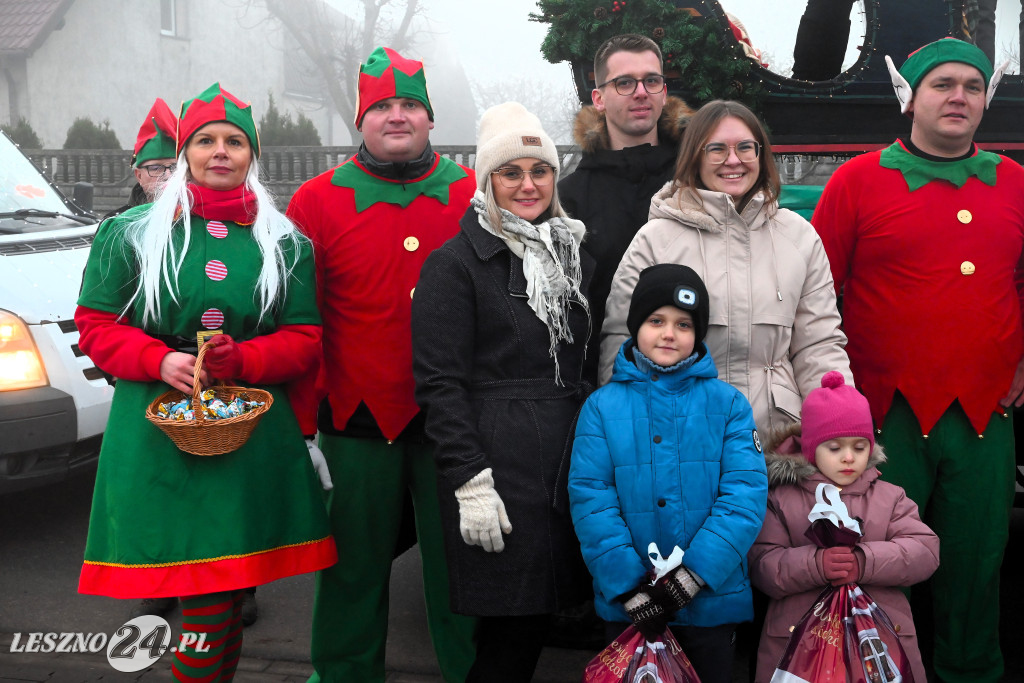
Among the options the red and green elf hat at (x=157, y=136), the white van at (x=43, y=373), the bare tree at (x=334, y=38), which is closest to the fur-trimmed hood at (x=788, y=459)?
the red and green elf hat at (x=157, y=136)

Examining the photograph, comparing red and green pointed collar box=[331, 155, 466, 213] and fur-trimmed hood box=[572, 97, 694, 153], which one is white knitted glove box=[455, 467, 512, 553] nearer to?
red and green pointed collar box=[331, 155, 466, 213]

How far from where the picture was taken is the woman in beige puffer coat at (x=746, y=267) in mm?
2834

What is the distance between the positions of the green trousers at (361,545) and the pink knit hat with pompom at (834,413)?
3.99ft

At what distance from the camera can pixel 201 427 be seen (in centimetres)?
252

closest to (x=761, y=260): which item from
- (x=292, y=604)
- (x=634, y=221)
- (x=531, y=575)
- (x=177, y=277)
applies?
(x=634, y=221)

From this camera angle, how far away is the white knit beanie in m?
2.75

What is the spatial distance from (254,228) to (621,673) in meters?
1.61

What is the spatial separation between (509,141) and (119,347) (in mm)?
1224

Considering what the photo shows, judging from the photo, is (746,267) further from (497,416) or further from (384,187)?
(384,187)

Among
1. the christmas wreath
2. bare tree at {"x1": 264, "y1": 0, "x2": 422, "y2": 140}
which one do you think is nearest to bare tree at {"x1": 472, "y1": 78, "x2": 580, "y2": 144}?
bare tree at {"x1": 264, "y1": 0, "x2": 422, "y2": 140}

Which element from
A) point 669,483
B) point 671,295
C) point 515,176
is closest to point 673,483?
point 669,483

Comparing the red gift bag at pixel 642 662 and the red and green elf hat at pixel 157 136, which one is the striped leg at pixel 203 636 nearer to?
the red gift bag at pixel 642 662

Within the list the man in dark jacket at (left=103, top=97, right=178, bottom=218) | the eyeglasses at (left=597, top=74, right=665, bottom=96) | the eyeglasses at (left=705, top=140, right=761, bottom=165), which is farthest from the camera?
the man in dark jacket at (left=103, top=97, right=178, bottom=218)

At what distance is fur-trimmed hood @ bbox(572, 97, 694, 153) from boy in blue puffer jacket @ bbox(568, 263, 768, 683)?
110 cm
